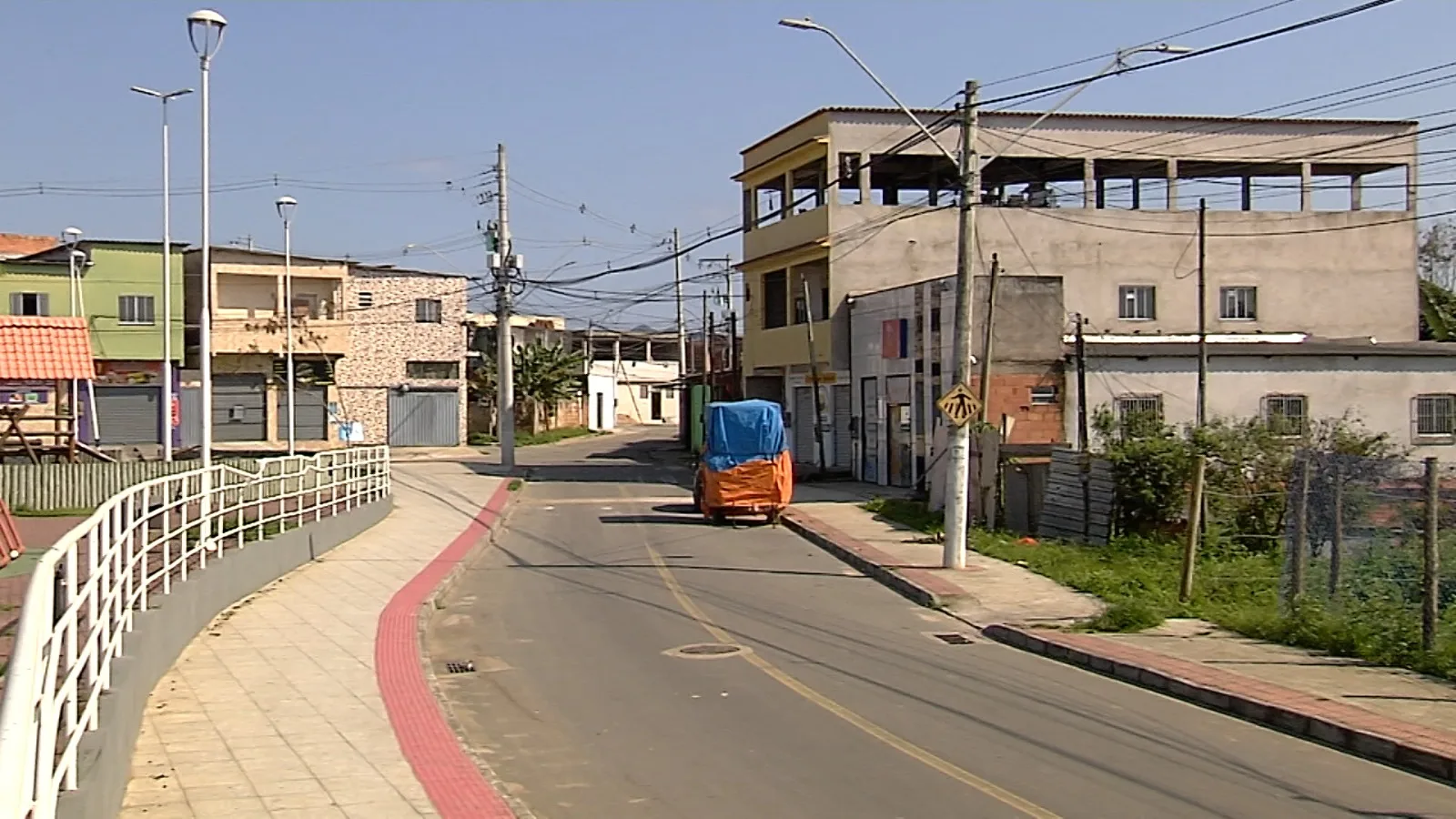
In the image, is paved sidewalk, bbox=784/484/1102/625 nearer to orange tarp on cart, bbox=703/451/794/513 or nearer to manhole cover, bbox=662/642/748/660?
orange tarp on cart, bbox=703/451/794/513

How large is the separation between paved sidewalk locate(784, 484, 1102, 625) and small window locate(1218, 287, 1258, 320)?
20481 mm

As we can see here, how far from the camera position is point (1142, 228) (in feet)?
152

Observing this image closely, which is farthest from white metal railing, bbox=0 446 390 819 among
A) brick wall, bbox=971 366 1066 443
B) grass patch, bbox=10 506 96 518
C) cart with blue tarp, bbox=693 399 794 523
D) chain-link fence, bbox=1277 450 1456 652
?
brick wall, bbox=971 366 1066 443

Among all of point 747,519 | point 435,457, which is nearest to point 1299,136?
point 747,519

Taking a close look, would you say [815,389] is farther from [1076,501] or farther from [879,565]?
[879,565]

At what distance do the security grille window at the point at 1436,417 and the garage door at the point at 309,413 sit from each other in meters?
45.3

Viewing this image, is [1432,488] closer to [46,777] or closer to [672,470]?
[46,777]

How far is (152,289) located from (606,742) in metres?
56.6

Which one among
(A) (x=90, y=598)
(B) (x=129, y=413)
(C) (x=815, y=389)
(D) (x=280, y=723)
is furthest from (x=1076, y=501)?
(B) (x=129, y=413)

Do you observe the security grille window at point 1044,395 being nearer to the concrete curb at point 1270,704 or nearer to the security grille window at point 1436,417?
the security grille window at point 1436,417

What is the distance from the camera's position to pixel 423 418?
67.0 m

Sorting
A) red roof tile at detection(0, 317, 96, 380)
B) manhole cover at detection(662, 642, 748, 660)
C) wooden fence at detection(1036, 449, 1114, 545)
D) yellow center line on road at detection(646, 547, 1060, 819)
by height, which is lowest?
manhole cover at detection(662, 642, 748, 660)

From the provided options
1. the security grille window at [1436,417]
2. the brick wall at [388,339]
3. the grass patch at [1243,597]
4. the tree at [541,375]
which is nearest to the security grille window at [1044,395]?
the security grille window at [1436,417]

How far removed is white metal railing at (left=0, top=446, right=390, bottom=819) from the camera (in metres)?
4.56
